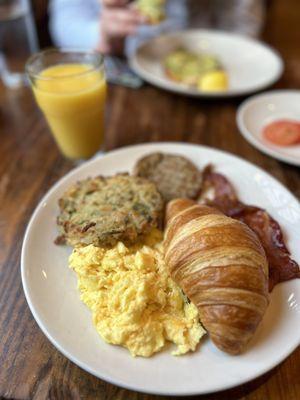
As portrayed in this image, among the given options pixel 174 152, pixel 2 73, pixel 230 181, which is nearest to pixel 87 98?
pixel 174 152

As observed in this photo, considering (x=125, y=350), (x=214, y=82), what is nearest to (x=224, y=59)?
(x=214, y=82)

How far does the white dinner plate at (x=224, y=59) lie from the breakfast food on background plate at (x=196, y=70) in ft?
0.18

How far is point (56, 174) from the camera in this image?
1.57 m

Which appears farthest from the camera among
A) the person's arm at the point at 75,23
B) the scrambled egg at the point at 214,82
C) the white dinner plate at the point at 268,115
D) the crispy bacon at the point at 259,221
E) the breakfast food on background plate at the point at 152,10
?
the person's arm at the point at 75,23

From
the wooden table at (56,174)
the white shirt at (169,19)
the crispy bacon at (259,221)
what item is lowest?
the wooden table at (56,174)

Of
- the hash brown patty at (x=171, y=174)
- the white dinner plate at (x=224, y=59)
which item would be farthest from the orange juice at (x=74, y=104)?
the white dinner plate at (x=224, y=59)

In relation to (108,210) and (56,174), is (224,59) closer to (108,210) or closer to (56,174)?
(56,174)

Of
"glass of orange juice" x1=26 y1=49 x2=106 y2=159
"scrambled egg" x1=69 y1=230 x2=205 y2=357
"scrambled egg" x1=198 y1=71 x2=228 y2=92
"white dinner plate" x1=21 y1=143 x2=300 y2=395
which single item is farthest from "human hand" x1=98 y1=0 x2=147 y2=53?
"scrambled egg" x1=69 y1=230 x2=205 y2=357

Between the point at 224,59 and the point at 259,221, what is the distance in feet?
5.01

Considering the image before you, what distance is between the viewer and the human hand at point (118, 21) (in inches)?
85.6

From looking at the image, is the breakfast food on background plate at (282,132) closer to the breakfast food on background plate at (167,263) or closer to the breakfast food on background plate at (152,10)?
the breakfast food on background plate at (167,263)

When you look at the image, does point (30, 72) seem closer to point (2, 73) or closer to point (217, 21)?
point (2, 73)

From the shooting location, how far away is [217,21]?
9.74 feet

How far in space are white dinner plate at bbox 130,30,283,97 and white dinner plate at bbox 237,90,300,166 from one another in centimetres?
11
